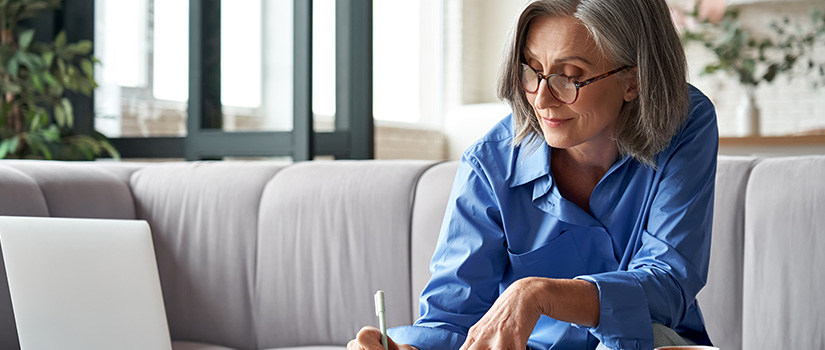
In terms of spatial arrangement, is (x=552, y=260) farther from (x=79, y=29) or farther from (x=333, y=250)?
(x=79, y=29)

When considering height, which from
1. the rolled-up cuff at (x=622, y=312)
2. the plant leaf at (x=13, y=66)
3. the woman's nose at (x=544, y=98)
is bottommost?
the rolled-up cuff at (x=622, y=312)

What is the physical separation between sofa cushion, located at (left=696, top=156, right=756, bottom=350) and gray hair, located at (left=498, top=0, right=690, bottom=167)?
1.66 ft

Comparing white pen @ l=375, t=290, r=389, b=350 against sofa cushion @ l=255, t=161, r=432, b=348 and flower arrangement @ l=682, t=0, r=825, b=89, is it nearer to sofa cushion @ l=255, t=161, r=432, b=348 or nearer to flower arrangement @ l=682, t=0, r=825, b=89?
sofa cushion @ l=255, t=161, r=432, b=348

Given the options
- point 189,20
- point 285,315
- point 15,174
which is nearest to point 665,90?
point 285,315

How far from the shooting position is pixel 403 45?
646 centimetres

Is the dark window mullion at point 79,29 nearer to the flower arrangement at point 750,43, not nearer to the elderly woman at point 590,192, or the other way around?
the elderly woman at point 590,192

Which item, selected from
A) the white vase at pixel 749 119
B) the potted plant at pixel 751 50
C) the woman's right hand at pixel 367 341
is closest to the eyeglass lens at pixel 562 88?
the woman's right hand at pixel 367 341

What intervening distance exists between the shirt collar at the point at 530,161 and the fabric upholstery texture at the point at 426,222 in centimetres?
62

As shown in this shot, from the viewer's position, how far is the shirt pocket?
1.39 meters

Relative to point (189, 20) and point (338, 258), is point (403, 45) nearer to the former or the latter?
point (189, 20)

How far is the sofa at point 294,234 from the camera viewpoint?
176 cm

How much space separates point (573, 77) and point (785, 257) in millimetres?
706

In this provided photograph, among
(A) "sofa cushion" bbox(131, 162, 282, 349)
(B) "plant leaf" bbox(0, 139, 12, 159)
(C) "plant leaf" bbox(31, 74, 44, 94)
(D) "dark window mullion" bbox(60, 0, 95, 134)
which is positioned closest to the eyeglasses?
(A) "sofa cushion" bbox(131, 162, 282, 349)

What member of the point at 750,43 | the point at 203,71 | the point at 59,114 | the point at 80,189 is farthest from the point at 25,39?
the point at 750,43
